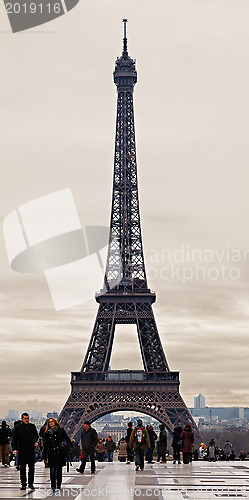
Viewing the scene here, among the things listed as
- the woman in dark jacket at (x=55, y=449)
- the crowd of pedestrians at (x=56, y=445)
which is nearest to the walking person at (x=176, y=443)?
the crowd of pedestrians at (x=56, y=445)

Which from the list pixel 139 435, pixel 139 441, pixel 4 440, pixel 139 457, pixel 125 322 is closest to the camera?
pixel 139 441

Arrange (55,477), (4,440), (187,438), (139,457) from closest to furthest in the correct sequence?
(55,477), (139,457), (4,440), (187,438)

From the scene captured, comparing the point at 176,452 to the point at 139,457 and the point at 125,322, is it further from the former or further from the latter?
the point at 125,322

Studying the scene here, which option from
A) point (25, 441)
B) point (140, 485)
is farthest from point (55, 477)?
point (140, 485)

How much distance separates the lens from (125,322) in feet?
331

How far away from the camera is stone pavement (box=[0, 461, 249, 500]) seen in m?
21.6

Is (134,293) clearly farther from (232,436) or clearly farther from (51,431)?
(232,436)

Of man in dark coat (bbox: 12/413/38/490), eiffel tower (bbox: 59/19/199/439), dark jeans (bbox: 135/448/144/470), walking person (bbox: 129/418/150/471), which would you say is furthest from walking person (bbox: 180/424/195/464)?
eiffel tower (bbox: 59/19/199/439)

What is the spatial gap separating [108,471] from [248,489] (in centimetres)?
963

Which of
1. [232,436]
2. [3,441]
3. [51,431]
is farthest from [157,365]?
[232,436]

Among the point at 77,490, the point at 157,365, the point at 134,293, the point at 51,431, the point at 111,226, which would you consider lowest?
the point at 77,490

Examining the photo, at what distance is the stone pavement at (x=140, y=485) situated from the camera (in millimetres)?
21594

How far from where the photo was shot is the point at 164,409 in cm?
9375

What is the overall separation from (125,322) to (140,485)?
76.1 m
